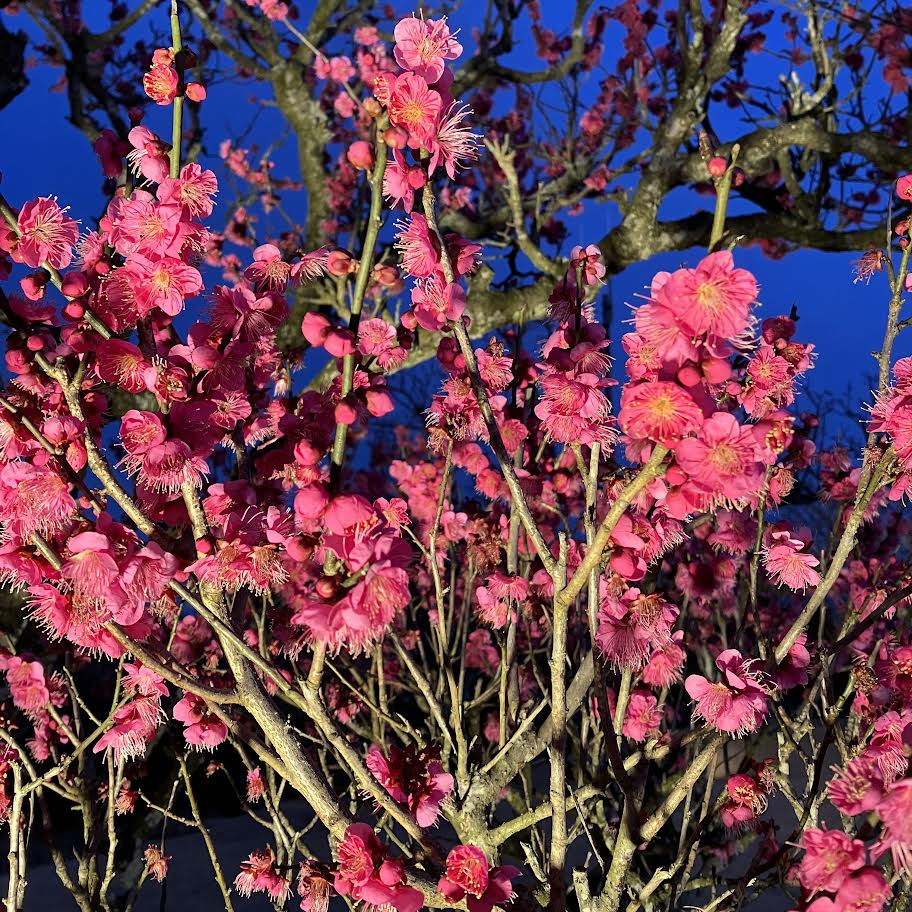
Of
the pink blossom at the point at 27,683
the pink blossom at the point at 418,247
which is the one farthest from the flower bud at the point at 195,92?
the pink blossom at the point at 27,683

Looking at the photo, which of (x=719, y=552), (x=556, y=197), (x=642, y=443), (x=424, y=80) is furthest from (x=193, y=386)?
(x=556, y=197)

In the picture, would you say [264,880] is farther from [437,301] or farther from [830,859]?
[437,301]

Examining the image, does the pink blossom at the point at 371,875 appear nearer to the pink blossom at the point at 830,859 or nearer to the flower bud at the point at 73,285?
the pink blossom at the point at 830,859

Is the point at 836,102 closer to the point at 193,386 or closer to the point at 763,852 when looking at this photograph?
the point at 763,852

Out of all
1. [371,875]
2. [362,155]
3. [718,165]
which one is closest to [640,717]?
[371,875]

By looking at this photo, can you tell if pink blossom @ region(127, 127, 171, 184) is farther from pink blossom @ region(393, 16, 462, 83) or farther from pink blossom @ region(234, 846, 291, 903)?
pink blossom @ region(234, 846, 291, 903)

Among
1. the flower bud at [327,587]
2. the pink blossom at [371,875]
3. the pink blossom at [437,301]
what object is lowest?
the pink blossom at [371,875]

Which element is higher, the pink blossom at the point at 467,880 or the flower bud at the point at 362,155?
the flower bud at the point at 362,155

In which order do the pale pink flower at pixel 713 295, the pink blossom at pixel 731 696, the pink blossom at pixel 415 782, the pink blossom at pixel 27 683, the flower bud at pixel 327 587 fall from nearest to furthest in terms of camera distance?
the pale pink flower at pixel 713 295 < the flower bud at pixel 327 587 < the pink blossom at pixel 731 696 < the pink blossom at pixel 415 782 < the pink blossom at pixel 27 683

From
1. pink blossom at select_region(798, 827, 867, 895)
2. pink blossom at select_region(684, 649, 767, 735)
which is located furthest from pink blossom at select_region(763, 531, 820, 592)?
pink blossom at select_region(798, 827, 867, 895)

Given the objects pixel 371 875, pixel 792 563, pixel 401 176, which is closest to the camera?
pixel 401 176

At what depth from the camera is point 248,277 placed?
152 cm

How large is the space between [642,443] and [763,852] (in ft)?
3.54

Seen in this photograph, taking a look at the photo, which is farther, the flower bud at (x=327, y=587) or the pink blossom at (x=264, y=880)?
the pink blossom at (x=264, y=880)
